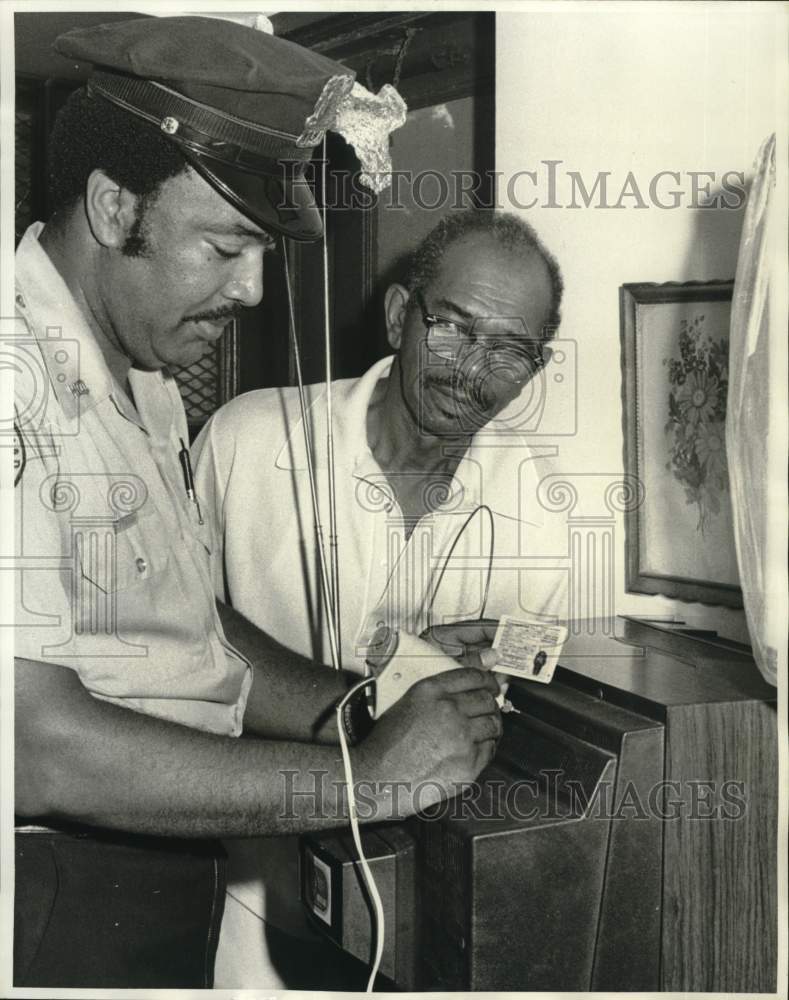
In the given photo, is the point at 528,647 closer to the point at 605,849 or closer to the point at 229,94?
the point at 605,849

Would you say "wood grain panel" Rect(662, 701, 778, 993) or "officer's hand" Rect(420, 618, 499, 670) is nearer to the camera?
"wood grain panel" Rect(662, 701, 778, 993)

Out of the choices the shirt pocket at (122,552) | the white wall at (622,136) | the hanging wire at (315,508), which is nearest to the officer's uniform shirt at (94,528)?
the shirt pocket at (122,552)

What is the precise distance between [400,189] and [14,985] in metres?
0.99

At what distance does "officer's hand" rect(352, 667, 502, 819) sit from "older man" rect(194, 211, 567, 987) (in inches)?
3.7

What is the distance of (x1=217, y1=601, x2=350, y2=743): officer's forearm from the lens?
3.26 ft

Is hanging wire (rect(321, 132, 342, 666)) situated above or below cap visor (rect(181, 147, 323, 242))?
below

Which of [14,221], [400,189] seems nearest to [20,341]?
[14,221]

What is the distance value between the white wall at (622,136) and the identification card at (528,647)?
88 millimetres

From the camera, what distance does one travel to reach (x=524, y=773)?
896 millimetres

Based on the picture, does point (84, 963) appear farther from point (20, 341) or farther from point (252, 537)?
point (20, 341)

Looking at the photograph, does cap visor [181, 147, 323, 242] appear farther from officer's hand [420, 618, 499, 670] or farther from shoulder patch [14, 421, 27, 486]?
officer's hand [420, 618, 499, 670]

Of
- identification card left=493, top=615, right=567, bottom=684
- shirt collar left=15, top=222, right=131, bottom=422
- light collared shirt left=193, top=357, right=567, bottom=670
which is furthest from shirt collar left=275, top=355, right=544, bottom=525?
shirt collar left=15, top=222, right=131, bottom=422

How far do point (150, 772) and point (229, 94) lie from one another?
0.69 meters

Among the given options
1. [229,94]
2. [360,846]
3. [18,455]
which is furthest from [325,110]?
[360,846]
